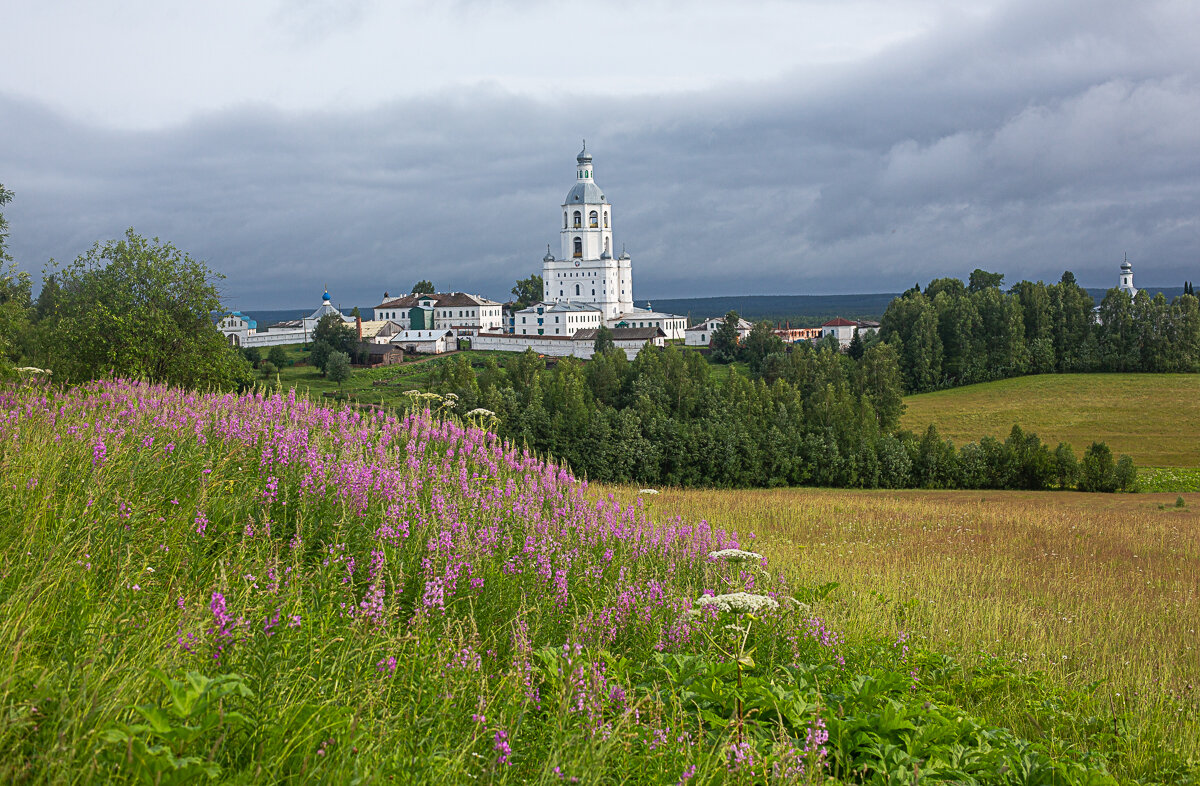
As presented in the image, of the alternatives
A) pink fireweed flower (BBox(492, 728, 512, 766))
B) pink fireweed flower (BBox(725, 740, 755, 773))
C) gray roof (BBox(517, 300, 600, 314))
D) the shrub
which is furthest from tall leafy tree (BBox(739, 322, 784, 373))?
pink fireweed flower (BBox(492, 728, 512, 766))

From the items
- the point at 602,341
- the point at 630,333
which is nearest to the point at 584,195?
the point at 630,333

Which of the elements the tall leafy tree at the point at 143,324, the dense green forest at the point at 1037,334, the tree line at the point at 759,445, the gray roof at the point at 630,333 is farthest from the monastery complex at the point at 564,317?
the tall leafy tree at the point at 143,324

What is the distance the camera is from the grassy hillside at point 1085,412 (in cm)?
6843

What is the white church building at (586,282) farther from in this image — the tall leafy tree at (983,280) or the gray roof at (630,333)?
the tall leafy tree at (983,280)

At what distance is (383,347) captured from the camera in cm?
11438

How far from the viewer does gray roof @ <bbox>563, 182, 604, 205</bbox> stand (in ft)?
563

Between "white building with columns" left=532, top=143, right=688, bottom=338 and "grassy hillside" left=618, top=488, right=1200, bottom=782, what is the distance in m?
127

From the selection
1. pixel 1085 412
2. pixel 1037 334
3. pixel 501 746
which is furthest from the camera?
pixel 1037 334

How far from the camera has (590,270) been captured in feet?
531

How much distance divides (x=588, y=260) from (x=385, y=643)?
161 metres

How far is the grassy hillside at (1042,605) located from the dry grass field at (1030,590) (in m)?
0.03

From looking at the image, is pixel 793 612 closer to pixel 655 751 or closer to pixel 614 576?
pixel 614 576

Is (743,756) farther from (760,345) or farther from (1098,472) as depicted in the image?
(760,345)

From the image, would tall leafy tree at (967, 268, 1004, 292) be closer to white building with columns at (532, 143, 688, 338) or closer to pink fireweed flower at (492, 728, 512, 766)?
white building with columns at (532, 143, 688, 338)
